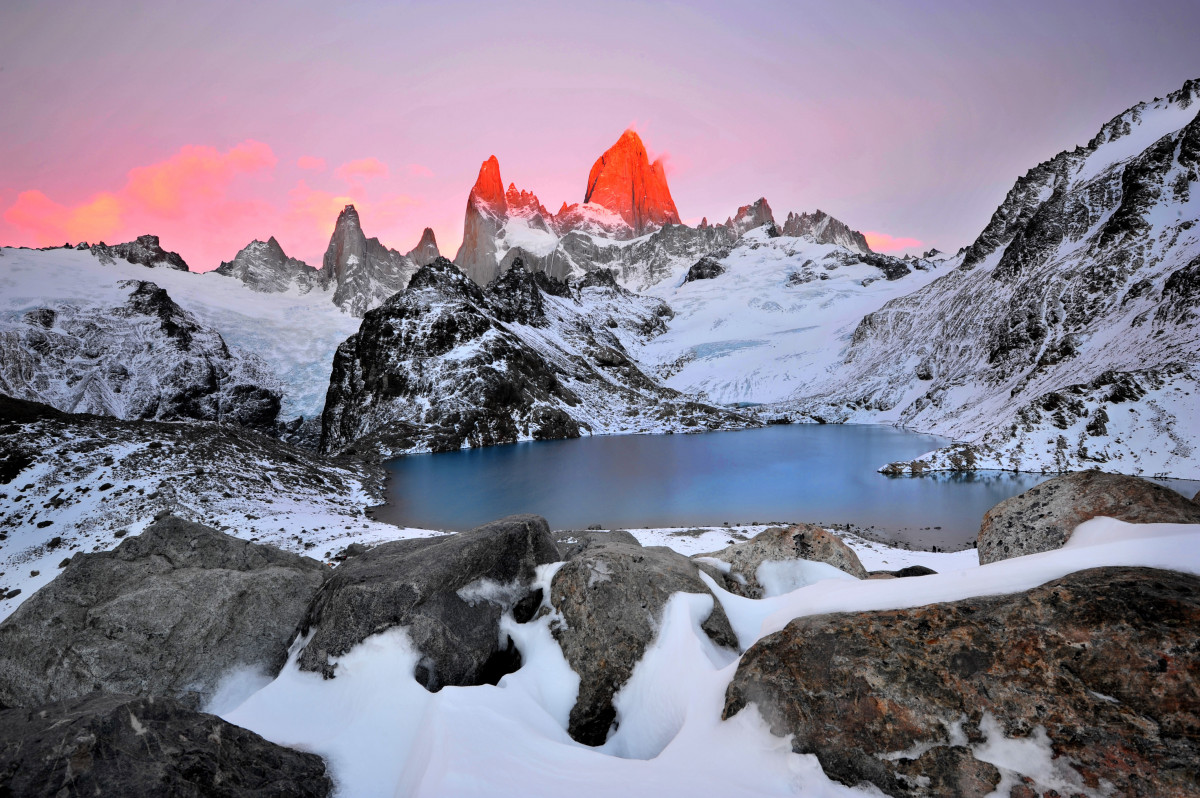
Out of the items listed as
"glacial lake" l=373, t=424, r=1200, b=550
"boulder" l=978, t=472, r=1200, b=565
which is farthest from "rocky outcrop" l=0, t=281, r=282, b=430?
"boulder" l=978, t=472, r=1200, b=565

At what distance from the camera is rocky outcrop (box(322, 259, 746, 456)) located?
260 feet

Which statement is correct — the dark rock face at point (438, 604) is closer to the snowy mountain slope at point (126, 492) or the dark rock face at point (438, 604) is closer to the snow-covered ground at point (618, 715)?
the snow-covered ground at point (618, 715)

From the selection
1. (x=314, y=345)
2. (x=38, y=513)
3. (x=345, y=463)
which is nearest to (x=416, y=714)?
(x=38, y=513)

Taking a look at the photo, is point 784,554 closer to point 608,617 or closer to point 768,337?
point 608,617

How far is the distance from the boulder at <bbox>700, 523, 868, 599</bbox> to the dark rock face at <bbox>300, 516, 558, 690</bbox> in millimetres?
4735

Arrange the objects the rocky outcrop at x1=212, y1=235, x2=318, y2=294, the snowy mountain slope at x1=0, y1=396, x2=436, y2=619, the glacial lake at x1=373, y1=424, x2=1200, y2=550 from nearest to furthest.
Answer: the snowy mountain slope at x1=0, y1=396, x2=436, y2=619 → the glacial lake at x1=373, y1=424, x2=1200, y2=550 → the rocky outcrop at x1=212, y1=235, x2=318, y2=294

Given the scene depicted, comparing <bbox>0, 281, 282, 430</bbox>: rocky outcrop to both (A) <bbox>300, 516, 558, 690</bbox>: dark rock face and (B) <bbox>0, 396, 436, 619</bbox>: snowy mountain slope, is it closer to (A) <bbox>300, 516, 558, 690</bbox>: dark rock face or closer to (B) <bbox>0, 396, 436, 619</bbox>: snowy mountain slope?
(B) <bbox>0, 396, 436, 619</bbox>: snowy mountain slope

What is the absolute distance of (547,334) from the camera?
130 meters

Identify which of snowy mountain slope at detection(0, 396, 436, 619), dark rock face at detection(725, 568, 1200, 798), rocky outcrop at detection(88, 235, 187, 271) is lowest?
snowy mountain slope at detection(0, 396, 436, 619)

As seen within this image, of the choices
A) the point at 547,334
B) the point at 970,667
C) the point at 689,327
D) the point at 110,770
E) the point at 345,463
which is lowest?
the point at 345,463

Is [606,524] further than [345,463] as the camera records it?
No

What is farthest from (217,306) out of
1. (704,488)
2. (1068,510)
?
(1068,510)

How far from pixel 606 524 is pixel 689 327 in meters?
164

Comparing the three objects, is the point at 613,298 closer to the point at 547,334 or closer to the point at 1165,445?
the point at 547,334
